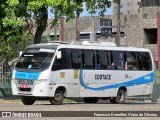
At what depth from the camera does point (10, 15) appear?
30.6 metres

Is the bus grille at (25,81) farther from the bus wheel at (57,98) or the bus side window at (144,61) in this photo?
the bus side window at (144,61)

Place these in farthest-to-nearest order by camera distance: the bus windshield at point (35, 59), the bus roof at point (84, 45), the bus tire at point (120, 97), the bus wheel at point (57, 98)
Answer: the bus tire at point (120, 97)
the bus roof at point (84, 45)
the bus wheel at point (57, 98)
the bus windshield at point (35, 59)

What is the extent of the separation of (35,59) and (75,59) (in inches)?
91.7

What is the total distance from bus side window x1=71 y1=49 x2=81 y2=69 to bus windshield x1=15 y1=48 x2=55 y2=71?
4.86 feet

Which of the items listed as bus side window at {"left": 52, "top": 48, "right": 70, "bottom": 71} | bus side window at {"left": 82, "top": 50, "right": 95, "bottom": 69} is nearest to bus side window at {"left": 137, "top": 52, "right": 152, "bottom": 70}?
bus side window at {"left": 82, "top": 50, "right": 95, "bottom": 69}

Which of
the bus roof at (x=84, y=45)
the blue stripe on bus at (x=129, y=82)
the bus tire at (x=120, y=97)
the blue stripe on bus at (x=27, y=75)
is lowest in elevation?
the bus tire at (x=120, y=97)

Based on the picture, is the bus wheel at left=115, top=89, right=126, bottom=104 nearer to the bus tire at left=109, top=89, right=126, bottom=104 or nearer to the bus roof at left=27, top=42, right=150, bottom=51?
the bus tire at left=109, top=89, right=126, bottom=104

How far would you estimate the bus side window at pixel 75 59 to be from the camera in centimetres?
2639

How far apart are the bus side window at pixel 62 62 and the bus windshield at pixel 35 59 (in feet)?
1.34

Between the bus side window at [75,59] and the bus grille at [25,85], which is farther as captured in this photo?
the bus side window at [75,59]

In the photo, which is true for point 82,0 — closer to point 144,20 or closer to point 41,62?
point 41,62

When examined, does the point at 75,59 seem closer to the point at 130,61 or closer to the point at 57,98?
the point at 57,98

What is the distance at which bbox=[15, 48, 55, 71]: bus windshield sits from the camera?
24.9 meters

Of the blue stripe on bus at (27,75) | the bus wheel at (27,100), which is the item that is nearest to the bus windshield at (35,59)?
the blue stripe on bus at (27,75)
